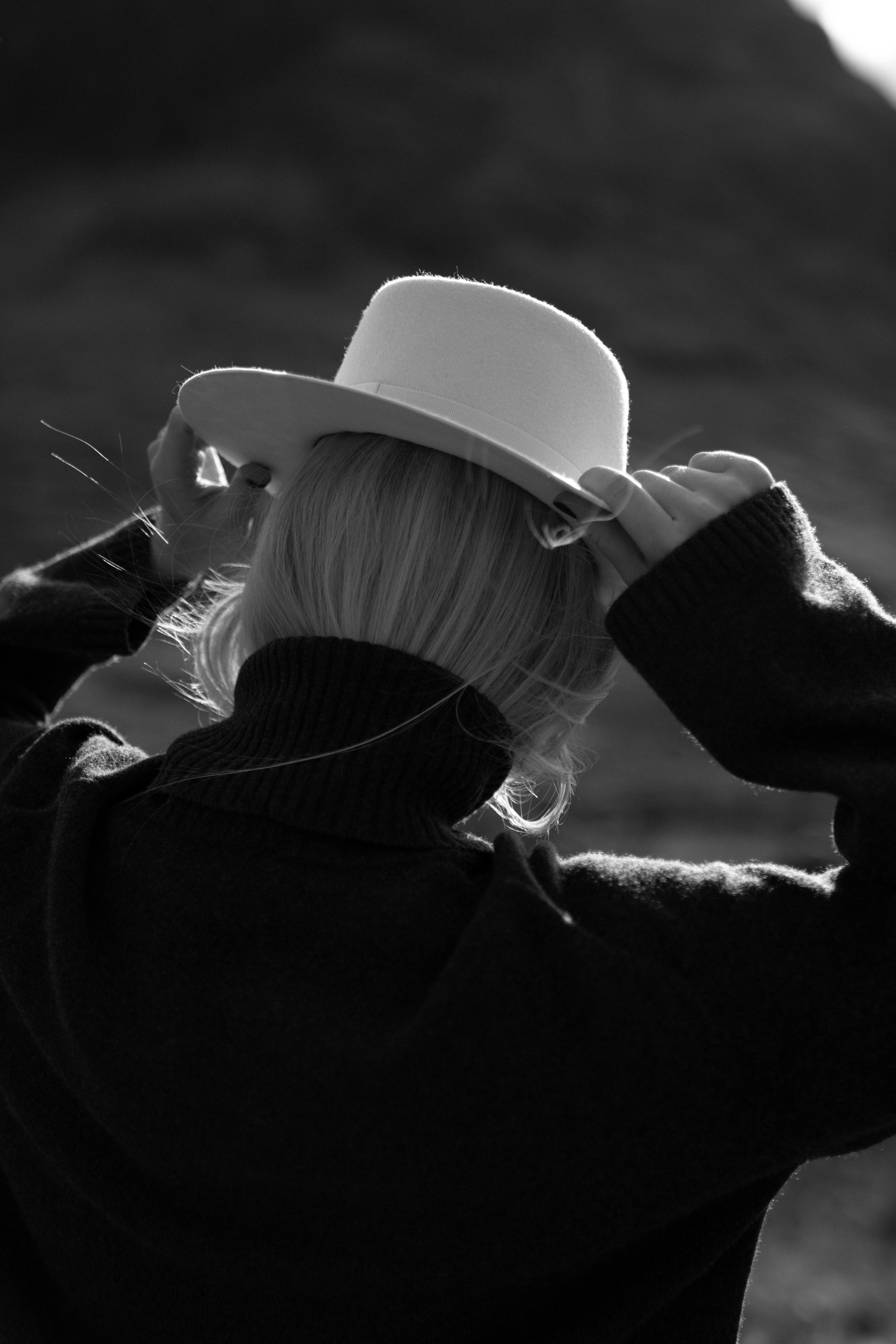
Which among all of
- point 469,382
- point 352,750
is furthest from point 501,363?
point 352,750

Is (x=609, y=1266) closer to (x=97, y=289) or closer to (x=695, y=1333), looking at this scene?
(x=695, y=1333)

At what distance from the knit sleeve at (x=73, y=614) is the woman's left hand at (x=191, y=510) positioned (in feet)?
0.10

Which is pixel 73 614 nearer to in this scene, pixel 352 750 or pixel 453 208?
pixel 352 750

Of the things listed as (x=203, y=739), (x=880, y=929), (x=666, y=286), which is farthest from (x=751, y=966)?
(x=666, y=286)

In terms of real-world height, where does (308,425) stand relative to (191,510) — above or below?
above

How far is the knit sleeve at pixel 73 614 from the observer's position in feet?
5.31

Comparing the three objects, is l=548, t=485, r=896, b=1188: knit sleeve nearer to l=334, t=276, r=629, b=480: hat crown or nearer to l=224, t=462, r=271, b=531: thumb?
l=334, t=276, r=629, b=480: hat crown

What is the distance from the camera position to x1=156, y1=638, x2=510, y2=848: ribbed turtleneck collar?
3.59 ft

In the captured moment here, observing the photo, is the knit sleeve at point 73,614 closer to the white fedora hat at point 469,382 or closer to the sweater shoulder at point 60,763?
the sweater shoulder at point 60,763

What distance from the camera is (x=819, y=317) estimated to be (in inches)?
382

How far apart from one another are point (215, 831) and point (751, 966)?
1.55 feet

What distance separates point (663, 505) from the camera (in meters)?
1.17

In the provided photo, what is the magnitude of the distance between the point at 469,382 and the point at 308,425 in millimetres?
172

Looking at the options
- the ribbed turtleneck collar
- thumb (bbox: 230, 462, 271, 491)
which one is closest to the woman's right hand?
the ribbed turtleneck collar
